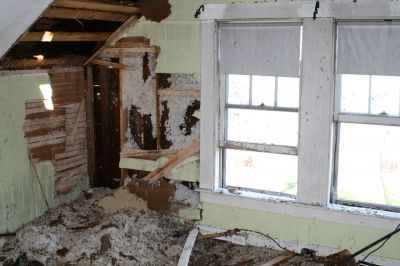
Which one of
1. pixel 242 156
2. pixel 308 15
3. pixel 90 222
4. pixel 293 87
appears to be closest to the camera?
pixel 308 15

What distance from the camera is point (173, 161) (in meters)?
4.52

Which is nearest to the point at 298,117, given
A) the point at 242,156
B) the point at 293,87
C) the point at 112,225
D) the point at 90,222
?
the point at 293,87

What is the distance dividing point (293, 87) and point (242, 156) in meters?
0.80

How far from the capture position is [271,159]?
163 inches

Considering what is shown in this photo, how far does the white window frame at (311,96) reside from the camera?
3.63 metres

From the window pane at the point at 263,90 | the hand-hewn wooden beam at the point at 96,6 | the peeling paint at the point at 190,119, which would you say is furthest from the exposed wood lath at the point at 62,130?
the window pane at the point at 263,90

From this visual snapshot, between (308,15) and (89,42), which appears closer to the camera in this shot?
(308,15)

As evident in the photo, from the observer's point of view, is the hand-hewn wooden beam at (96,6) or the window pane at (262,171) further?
the window pane at (262,171)

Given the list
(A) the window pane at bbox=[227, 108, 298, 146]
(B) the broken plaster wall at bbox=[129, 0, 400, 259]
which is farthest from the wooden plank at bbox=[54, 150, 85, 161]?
(A) the window pane at bbox=[227, 108, 298, 146]

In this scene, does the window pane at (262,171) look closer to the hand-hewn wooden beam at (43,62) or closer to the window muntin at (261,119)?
the window muntin at (261,119)

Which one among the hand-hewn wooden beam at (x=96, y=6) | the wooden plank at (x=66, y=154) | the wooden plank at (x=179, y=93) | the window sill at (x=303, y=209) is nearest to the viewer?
the hand-hewn wooden beam at (x=96, y=6)

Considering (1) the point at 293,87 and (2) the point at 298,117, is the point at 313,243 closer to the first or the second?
(2) the point at 298,117

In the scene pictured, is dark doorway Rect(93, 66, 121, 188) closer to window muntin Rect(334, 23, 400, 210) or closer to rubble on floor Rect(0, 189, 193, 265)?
rubble on floor Rect(0, 189, 193, 265)

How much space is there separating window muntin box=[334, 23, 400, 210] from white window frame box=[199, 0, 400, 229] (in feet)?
0.28
